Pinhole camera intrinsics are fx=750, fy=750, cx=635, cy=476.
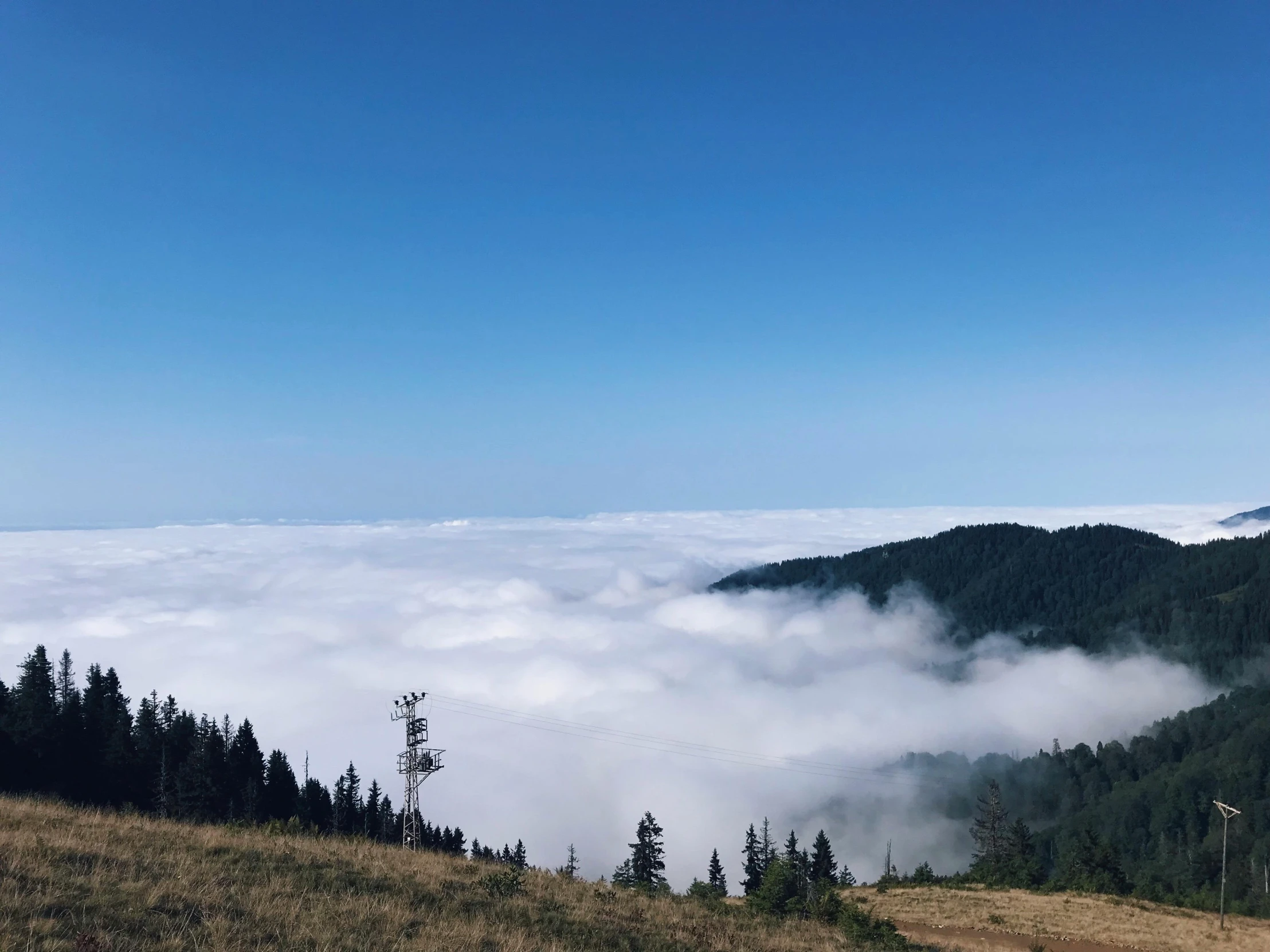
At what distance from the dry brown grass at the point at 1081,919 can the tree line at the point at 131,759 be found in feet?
88.9

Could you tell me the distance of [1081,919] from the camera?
33.8 metres

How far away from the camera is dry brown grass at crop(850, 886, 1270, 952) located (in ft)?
100

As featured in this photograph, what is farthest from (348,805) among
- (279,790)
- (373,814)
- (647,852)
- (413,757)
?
(413,757)

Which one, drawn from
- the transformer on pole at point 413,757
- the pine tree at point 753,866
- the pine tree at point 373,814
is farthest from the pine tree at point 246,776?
the pine tree at point 753,866

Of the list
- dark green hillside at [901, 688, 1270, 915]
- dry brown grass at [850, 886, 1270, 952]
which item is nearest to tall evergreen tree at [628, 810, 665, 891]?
dry brown grass at [850, 886, 1270, 952]

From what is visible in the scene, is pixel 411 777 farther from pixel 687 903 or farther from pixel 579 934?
pixel 579 934

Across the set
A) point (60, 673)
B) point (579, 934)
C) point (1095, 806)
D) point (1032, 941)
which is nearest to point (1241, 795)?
point (1095, 806)

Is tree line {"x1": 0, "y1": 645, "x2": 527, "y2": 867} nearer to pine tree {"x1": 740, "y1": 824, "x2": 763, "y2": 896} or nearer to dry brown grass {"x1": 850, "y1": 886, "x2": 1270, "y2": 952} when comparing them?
pine tree {"x1": 740, "y1": 824, "x2": 763, "y2": 896}

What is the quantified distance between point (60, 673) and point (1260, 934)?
10749 cm

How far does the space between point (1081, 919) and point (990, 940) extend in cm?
818

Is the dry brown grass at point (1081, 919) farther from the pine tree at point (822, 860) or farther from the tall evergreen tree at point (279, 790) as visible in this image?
the tall evergreen tree at point (279, 790)

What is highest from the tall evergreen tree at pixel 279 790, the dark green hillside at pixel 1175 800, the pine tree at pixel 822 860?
the tall evergreen tree at pixel 279 790

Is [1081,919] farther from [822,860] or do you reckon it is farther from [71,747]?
[71,747]

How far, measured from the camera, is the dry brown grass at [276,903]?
8.85m
